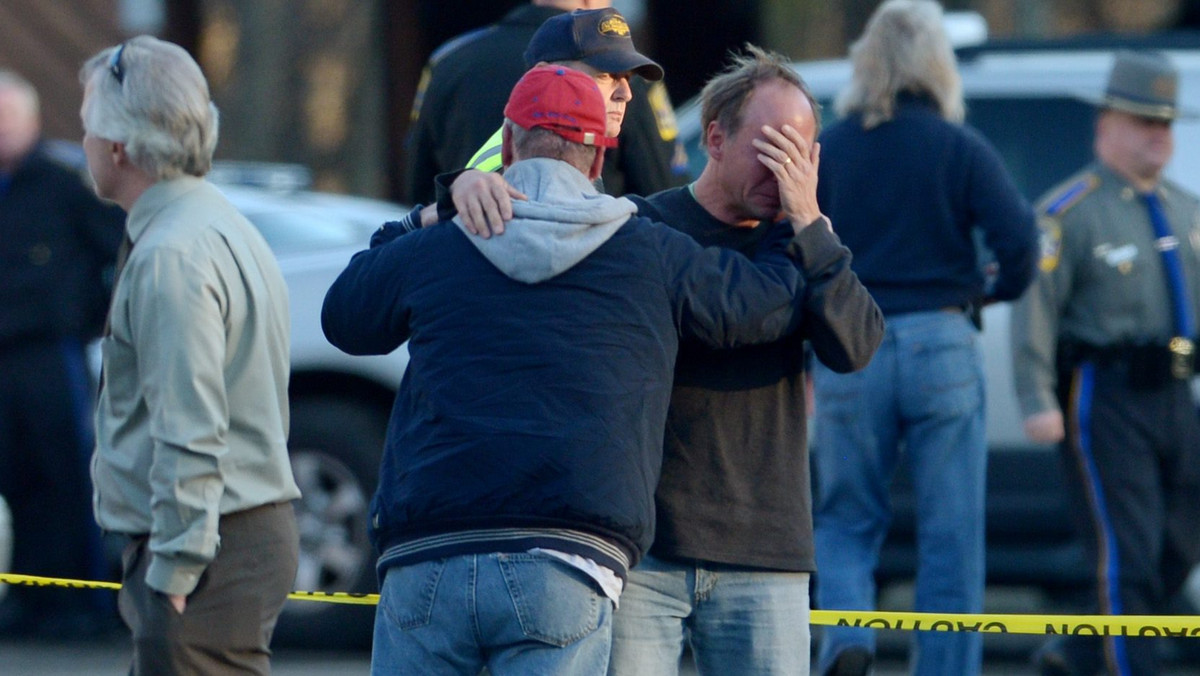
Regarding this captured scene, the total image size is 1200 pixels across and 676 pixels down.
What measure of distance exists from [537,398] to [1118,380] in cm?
306

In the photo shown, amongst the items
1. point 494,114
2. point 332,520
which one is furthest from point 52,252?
point 494,114

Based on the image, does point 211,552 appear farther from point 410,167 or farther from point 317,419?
point 317,419

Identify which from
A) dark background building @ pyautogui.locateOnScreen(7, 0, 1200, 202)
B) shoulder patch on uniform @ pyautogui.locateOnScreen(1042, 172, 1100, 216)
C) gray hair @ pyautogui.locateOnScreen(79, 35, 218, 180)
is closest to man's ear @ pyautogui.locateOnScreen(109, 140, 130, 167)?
gray hair @ pyautogui.locateOnScreen(79, 35, 218, 180)

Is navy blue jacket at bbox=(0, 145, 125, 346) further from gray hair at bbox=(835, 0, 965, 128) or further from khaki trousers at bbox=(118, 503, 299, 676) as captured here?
khaki trousers at bbox=(118, 503, 299, 676)

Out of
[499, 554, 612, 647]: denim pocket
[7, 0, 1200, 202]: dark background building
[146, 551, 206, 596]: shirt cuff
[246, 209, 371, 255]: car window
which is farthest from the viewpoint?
[7, 0, 1200, 202]: dark background building

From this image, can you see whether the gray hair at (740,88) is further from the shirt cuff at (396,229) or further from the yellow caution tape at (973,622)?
the yellow caution tape at (973,622)

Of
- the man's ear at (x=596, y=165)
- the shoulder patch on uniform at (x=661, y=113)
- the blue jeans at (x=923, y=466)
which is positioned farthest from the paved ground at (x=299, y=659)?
the man's ear at (x=596, y=165)

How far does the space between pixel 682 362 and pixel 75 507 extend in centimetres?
434

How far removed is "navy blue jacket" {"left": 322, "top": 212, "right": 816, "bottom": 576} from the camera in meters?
2.98

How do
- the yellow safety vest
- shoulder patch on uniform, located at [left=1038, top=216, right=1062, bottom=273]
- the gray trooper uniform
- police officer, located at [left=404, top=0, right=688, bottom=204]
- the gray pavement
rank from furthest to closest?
the gray pavement < shoulder patch on uniform, located at [left=1038, top=216, right=1062, bottom=273] < the gray trooper uniform < police officer, located at [left=404, top=0, right=688, bottom=204] < the yellow safety vest

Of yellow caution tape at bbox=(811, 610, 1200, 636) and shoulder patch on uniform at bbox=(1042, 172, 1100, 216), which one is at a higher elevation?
shoulder patch on uniform at bbox=(1042, 172, 1100, 216)

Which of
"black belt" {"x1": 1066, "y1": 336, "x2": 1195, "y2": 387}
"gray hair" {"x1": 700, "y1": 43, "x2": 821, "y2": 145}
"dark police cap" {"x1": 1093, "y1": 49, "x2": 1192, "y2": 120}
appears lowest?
"gray hair" {"x1": 700, "y1": 43, "x2": 821, "y2": 145}

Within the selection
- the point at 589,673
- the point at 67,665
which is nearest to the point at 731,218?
the point at 589,673

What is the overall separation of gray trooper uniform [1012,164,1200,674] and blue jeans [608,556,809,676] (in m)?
2.42
